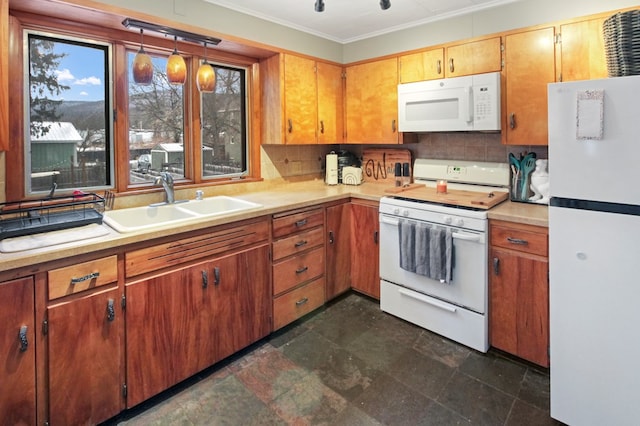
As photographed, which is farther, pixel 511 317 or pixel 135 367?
pixel 511 317

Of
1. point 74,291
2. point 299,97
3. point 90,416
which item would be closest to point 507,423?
point 90,416

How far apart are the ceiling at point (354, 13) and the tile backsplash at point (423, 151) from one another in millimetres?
929

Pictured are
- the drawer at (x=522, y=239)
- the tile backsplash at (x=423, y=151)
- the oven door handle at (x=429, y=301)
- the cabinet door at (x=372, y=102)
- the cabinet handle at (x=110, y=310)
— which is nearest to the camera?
the cabinet handle at (x=110, y=310)

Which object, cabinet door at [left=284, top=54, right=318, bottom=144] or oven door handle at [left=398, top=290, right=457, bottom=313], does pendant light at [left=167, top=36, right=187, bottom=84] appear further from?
oven door handle at [left=398, top=290, right=457, bottom=313]

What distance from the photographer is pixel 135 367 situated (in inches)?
72.7

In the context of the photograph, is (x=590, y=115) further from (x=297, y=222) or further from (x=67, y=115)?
(x=67, y=115)

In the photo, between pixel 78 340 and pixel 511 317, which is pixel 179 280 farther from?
pixel 511 317

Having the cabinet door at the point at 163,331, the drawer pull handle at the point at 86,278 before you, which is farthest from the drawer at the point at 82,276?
the cabinet door at the point at 163,331

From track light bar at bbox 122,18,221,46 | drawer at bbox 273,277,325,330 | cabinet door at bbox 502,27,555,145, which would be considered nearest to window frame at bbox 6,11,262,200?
track light bar at bbox 122,18,221,46

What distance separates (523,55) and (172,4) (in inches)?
90.3

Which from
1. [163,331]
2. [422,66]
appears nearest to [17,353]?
[163,331]

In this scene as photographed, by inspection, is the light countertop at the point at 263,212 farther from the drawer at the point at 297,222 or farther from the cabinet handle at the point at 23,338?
the cabinet handle at the point at 23,338

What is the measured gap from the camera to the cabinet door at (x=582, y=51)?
2158mm

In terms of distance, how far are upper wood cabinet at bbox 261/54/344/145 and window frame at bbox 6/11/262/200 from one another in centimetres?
12
